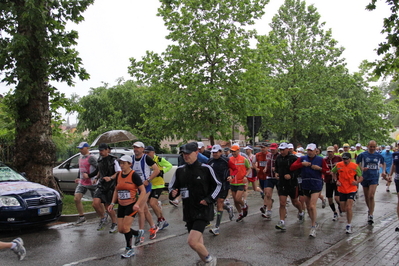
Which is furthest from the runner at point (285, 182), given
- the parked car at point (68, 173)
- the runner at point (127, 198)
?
the parked car at point (68, 173)

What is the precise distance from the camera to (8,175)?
955 centimetres

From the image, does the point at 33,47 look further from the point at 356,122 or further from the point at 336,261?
the point at 356,122

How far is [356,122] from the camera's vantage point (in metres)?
34.4

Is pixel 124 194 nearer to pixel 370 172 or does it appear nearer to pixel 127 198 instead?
pixel 127 198

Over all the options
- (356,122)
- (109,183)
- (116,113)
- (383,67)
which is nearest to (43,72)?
(109,183)

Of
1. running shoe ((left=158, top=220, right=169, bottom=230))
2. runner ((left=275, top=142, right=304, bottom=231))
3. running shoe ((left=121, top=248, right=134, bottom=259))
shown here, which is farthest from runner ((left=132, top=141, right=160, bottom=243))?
runner ((left=275, top=142, right=304, bottom=231))

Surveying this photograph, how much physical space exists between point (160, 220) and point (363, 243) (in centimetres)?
417

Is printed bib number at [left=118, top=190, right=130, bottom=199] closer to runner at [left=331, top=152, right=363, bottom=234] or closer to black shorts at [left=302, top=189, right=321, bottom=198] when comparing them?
black shorts at [left=302, top=189, right=321, bottom=198]

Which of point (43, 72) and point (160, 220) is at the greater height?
point (43, 72)

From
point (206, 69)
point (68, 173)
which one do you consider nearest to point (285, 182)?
point (68, 173)

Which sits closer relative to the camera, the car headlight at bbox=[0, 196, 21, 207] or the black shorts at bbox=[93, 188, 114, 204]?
the car headlight at bbox=[0, 196, 21, 207]

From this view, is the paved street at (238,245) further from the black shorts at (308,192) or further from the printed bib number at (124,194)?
the printed bib number at (124,194)

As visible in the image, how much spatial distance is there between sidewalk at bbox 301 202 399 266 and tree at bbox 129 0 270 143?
10114 millimetres

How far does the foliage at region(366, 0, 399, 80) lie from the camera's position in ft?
28.1
